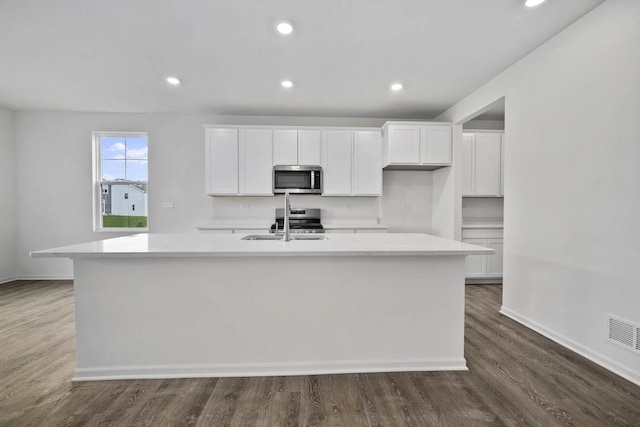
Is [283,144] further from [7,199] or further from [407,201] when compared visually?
[7,199]

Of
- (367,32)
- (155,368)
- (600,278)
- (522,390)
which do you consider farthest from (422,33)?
(155,368)

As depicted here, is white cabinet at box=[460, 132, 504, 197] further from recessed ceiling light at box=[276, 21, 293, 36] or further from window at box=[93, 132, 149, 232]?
window at box=[93, 132, 149, 232]

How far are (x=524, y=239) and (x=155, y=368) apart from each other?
327 cm

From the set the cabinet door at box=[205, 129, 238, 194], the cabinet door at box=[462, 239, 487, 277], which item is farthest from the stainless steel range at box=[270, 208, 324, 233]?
the cabinet door at box=[462, 239, 487, 277]

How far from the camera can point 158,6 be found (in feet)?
6.97

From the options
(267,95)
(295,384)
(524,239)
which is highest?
(267,95)

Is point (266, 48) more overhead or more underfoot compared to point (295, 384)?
more overhead

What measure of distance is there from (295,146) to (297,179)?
1.57ft

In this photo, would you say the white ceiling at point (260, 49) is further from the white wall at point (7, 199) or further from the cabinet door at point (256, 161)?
the white wall at point (7, 199)

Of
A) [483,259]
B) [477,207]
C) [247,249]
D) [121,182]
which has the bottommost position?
[483,259]

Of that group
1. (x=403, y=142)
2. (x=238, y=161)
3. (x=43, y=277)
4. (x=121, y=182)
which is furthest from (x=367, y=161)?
(x=43, y=277)

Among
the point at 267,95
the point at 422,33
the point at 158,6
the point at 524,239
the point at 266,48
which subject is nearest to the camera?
the point at 158,6

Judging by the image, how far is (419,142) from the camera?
4215 millimetres

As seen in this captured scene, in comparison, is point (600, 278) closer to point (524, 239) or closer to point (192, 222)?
point (524, 239)
